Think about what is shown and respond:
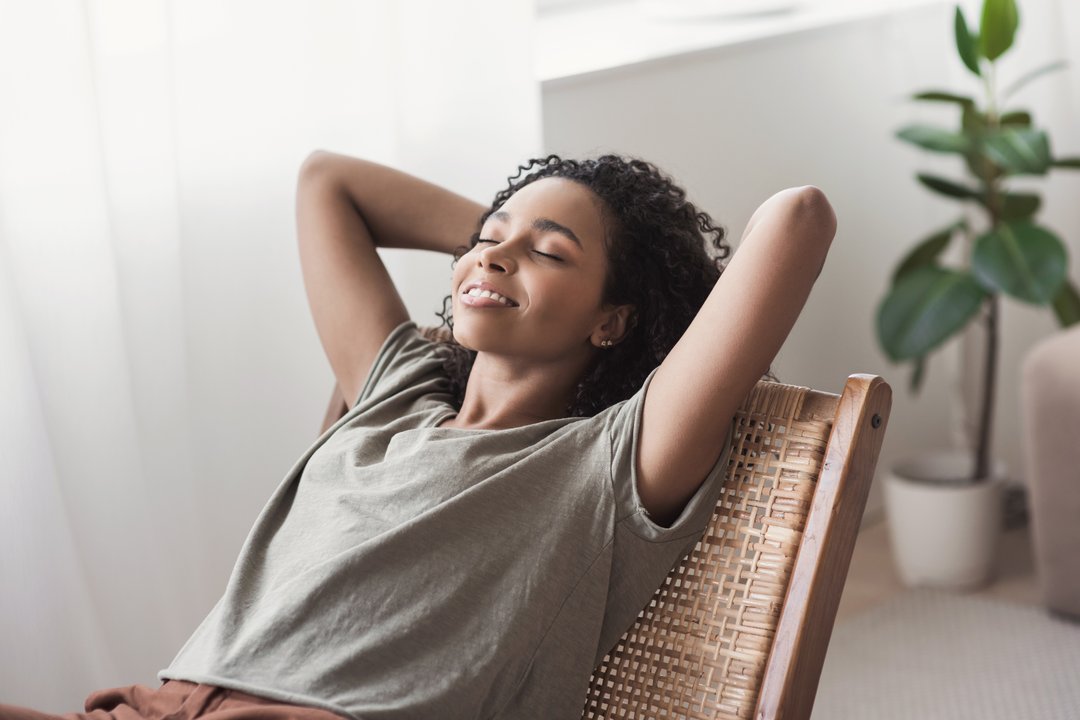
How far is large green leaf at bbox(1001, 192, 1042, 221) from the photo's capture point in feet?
8.59

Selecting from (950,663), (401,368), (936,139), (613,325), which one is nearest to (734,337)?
(613,325)

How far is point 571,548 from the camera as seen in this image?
3.97 ft

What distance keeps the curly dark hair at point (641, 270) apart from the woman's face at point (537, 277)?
21 millimetres

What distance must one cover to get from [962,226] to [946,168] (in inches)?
17.0

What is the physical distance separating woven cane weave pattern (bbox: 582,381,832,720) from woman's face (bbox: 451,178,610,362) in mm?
197

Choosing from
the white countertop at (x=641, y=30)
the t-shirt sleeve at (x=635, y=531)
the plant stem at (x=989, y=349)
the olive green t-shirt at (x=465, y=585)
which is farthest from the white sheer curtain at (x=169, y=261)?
the plant stem at (x=989, y=349)

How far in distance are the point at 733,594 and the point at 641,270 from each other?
0.35 m

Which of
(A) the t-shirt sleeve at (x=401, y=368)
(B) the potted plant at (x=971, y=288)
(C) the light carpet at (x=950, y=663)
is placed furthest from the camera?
(B) the potted plant at (x=971, y=288)

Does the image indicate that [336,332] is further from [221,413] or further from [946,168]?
[946,168]

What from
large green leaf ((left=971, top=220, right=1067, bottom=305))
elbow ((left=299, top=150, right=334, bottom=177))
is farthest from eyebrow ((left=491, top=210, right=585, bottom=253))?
large green leaf ((left=971, top=220, right=1067, bottom=305))

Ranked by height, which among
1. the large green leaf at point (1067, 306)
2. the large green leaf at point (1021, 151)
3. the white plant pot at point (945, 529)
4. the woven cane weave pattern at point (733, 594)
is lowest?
the white plant pot at point (945, 529)

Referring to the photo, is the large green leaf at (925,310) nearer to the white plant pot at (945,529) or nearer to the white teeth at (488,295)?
the white plant pot at (945,529)

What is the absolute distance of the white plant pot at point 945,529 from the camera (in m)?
2.63

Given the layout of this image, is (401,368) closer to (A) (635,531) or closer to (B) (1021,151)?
(A) (635,531)
